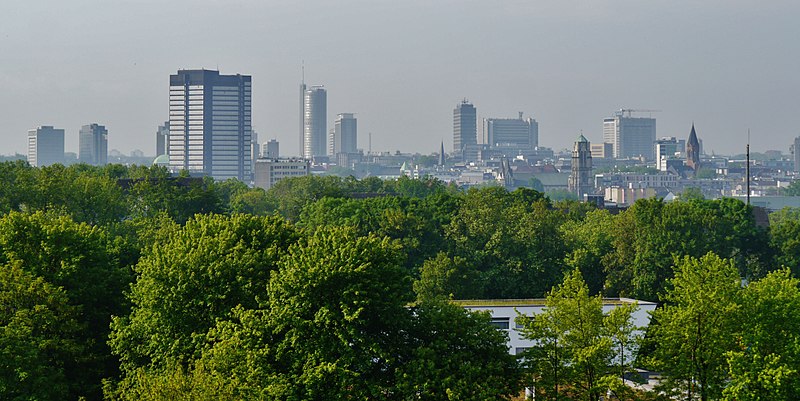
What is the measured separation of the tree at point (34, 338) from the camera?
30.1 m

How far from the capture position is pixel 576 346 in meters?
30.8

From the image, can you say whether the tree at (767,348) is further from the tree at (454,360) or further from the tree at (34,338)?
the tree at (34,338)

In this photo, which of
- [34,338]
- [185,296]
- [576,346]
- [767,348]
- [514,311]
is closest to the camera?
[576,346]

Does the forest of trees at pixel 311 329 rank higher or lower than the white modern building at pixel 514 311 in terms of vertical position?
higher

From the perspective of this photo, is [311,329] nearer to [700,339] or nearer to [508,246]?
[700,339]

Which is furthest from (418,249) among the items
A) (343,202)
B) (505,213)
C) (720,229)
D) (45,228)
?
(45,228)

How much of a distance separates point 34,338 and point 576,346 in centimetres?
1356

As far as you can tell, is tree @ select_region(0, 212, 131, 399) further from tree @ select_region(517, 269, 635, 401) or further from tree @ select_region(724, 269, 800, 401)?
tree @ select_region(724, 269, 800, 401)

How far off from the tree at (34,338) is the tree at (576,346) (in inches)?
461

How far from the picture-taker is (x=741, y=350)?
31.5m

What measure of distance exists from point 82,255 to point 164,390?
9510 millimetres

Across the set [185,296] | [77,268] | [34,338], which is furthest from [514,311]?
[34,338]

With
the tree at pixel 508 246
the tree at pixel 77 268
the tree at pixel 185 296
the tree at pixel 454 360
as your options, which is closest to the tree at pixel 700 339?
the tree at pixel 454 360

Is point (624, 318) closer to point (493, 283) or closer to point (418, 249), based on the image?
point (493, 283)
